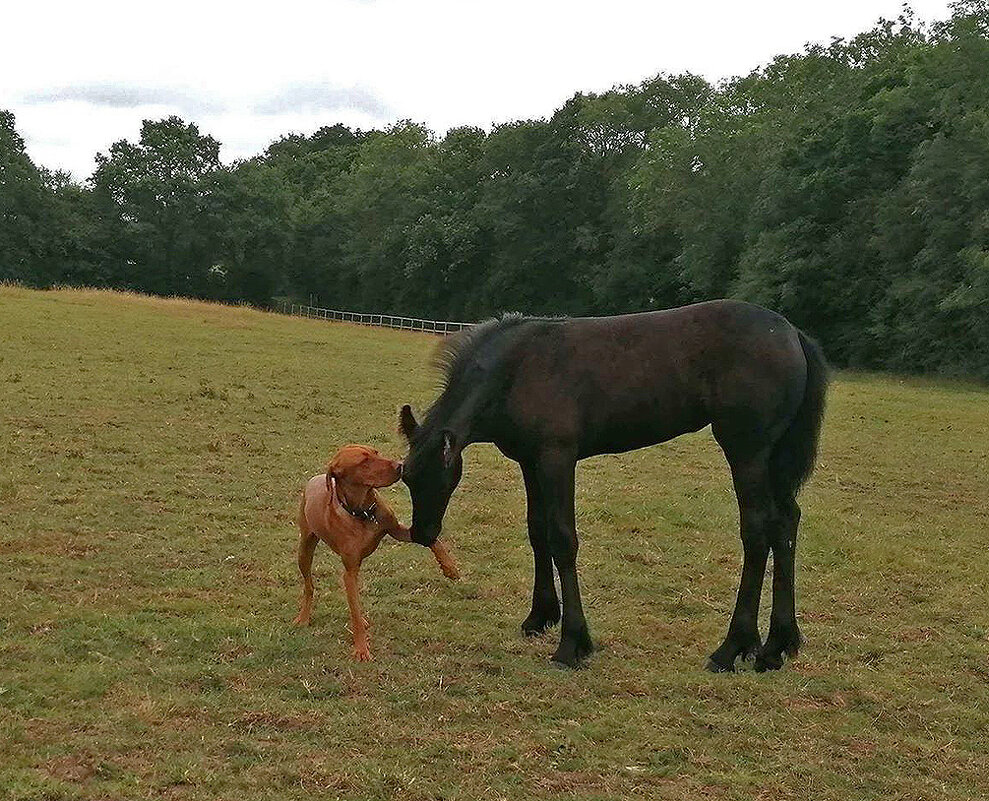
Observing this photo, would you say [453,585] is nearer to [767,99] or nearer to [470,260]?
[767,99]

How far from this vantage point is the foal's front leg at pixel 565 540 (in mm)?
5527

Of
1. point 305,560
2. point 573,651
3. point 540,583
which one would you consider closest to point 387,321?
point 305,560

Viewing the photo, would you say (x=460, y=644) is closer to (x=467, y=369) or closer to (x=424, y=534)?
(x=424, y=534)

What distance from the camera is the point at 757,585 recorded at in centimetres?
565

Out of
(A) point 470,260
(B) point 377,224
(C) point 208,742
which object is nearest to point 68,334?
(C) point 208,742

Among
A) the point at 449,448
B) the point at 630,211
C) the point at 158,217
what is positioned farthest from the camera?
the point at 158,217

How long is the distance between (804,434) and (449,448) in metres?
2.23

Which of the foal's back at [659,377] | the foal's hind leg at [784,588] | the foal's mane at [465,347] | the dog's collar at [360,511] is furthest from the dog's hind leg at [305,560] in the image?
the foal's hind leg at [784,588]

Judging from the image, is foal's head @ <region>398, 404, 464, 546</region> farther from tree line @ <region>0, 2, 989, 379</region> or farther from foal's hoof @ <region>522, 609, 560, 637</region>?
tree line @ <region>0, 2, 989, 379</region>

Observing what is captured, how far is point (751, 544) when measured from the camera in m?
5.64

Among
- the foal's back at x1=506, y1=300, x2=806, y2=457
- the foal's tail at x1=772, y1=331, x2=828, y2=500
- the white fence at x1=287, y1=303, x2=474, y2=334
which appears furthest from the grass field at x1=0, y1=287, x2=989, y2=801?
the white fence at x1=287, y1=303, x2=474, y2=334

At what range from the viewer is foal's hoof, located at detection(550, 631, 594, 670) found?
546 cm

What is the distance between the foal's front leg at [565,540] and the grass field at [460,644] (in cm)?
20

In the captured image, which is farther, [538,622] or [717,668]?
[538,622]
